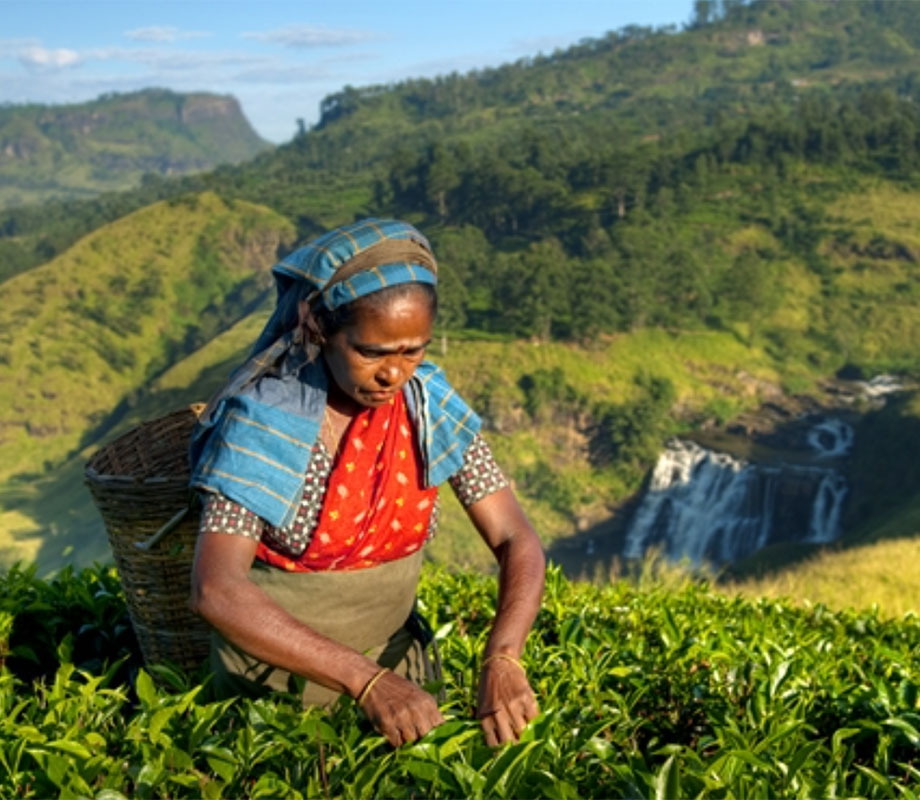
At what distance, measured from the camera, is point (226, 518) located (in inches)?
91.2

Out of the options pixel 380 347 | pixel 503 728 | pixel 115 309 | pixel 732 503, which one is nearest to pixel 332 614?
pixel 503 728

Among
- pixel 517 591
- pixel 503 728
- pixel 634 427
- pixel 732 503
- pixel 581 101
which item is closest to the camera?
pixel 503 728

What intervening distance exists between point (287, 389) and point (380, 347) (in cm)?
23

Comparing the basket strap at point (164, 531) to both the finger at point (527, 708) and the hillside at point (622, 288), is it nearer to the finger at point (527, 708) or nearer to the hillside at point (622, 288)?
the finger at point (527, 708)

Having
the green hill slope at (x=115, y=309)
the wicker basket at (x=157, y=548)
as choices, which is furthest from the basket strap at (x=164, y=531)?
the green hill slope at (x=115, y=309)

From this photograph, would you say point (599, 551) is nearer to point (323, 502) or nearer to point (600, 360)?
point (600, 360)

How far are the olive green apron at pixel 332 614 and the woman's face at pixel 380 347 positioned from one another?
44 centimetres

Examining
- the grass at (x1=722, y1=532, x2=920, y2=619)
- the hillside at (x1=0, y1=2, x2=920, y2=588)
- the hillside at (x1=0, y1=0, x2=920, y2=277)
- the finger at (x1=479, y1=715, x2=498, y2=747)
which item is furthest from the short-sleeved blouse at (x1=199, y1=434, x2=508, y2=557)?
the hillside at (x1=0, y1=0, x2=920, y2=277)

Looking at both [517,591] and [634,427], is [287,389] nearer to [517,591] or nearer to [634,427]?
[517,591]

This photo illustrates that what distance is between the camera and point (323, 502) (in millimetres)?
2496

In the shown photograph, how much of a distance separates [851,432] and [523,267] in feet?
68.8

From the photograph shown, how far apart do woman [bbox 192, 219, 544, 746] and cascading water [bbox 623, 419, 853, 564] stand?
151 feet

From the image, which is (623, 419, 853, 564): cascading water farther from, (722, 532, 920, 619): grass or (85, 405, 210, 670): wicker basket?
(85, 405, 210, 670): wicker basket

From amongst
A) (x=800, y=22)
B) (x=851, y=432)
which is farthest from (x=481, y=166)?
(x=800, y=22)
